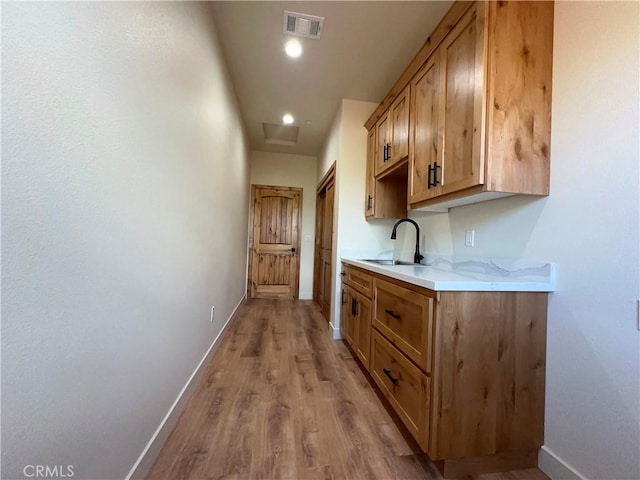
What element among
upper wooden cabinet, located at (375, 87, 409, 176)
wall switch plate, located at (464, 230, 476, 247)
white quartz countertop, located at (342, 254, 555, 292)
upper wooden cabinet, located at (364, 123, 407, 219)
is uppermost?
upper wooden cabinet, located at (375, 87, 409, 176)

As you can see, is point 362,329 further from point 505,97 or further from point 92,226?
point 92,226

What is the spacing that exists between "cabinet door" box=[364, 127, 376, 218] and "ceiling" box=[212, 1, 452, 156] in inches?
21.3

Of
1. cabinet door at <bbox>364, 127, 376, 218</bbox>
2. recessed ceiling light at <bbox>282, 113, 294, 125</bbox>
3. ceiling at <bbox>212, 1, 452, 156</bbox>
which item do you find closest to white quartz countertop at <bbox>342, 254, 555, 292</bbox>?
cabinet door at <bbox>364, 127, 376, 218</bbox>

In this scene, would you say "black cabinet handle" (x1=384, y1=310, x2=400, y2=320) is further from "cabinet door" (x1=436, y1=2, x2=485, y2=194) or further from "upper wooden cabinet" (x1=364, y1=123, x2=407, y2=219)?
"upper wooden cabinet" (x1=364, y1=123, x2=407, y2=219)

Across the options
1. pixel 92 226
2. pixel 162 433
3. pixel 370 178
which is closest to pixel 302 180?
pixel 370 178

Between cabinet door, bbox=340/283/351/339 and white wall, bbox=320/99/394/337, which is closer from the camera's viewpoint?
cabinet door, bbox=340/283/351/339

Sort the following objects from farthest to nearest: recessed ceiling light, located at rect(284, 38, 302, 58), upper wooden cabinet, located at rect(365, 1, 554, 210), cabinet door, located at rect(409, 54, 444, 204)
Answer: recessed ceiling light, located at rect(284, 38, 302, 58) < cabinet door, located at rect(409, 54, 444, 204) < upper wooden cabinet, located at rect(365, 1, 554, 210)

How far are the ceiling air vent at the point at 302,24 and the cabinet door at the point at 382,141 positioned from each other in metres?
0.89

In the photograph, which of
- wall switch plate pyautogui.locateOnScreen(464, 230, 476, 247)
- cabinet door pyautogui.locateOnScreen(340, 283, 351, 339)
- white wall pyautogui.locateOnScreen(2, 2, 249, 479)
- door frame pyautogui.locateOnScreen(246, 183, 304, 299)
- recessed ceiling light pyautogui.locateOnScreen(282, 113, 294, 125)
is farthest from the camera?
door frame pyautogui.locateOnScreen(246, 183, 304, 299)

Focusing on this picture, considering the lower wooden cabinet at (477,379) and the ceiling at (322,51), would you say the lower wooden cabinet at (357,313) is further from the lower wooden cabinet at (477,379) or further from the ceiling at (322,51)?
the ceiling at (322,51)

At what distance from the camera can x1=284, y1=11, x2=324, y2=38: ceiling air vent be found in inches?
77.3

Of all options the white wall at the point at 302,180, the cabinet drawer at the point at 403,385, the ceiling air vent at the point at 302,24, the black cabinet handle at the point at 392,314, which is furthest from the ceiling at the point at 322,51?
the cabinet drawer at the point at 403,385

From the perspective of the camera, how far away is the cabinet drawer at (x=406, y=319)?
126 centimetres

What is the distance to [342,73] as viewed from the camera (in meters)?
2.62
